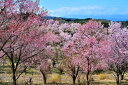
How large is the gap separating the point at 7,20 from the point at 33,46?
7.10m

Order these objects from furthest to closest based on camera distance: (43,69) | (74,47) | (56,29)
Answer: (56,29) < (43,69) < (74,47)

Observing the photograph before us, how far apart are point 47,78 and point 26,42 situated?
75.4 feet

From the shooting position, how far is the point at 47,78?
4081cm

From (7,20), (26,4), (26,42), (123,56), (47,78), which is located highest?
(26,4)

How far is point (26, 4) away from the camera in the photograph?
15812 millimetres

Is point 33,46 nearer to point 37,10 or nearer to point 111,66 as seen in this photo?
point 37,10

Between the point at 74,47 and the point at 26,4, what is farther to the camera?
the point at 74,47

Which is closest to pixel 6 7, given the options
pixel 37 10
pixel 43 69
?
pixel 37 10

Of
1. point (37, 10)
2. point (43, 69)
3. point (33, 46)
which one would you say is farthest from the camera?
point (43, 69)

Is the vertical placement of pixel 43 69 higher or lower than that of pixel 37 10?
lower

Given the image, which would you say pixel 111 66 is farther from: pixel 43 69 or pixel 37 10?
pixel 37 10

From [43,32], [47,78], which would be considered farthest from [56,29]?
[43,32]

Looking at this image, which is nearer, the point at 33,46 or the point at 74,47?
the point at 33,46

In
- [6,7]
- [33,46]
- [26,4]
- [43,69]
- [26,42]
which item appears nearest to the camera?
[6,7]
